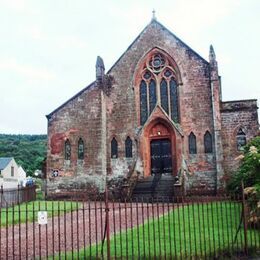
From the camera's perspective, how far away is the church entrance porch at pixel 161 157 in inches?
1061

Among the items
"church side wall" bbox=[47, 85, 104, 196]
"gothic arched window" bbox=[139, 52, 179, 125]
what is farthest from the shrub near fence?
"gothic arched window" bbox=[139, 52, 179, 125]

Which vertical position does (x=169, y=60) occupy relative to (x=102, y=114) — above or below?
above

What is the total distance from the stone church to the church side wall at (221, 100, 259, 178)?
0.06 m

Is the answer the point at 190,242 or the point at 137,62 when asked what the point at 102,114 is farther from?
the point at 190,242

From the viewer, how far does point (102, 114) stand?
2741cm

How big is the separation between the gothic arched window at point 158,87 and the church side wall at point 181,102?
522 mm

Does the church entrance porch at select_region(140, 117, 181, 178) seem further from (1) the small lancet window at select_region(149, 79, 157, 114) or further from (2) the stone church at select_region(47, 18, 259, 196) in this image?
(1) the small lancet window at select_region(149, 79, 157, 114)

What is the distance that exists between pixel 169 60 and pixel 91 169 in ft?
30.0

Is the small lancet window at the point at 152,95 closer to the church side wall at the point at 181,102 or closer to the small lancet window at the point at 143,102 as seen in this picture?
the small lancet window at the point at 143,102

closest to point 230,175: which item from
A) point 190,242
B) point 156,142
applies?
point 156,142

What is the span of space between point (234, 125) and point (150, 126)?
5.52m

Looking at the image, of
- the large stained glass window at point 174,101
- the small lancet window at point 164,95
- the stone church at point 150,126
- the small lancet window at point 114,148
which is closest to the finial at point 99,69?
the stone church at point 150,126

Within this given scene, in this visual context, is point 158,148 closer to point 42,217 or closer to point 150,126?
point 150,126

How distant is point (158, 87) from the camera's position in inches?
1084
